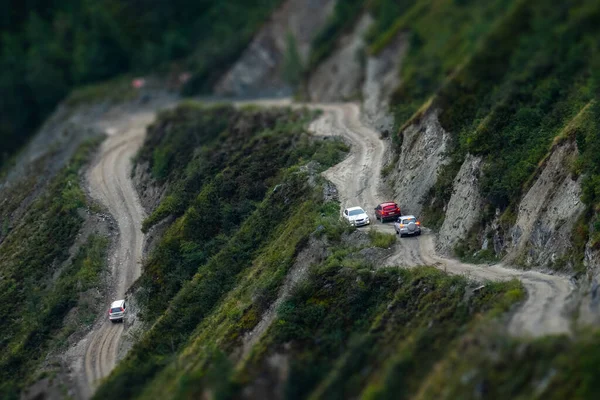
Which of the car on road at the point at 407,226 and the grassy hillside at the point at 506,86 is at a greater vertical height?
the grassy hillside at the point at 506,86

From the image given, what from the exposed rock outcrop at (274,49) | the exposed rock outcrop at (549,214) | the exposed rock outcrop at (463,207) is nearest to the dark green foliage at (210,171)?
the exposed rock outcrop at (463,207)

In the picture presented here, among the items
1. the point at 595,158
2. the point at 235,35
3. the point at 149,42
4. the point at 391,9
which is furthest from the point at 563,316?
the point at 149,42

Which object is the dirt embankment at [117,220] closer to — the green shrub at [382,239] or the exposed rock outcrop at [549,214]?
the green shrub at [382,239]

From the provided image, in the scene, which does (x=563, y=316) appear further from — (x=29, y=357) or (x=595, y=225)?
(x=29, y=357)

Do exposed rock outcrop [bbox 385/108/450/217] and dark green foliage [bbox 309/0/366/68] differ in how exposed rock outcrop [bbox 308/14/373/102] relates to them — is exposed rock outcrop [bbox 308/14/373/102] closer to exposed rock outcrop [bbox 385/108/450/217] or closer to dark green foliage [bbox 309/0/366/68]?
dark green foliage [bbox 309/0/366/68]

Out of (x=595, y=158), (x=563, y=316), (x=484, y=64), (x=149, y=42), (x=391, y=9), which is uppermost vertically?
(x=149, y=42)

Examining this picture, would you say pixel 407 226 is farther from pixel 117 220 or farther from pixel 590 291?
pixel 117 220

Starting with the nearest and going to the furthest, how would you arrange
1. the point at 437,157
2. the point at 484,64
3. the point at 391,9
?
the point at 437,157, the point at 484,64, the point at 391,9
